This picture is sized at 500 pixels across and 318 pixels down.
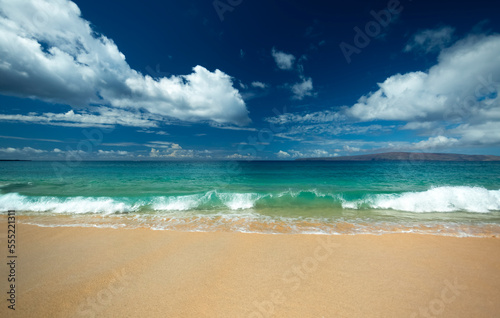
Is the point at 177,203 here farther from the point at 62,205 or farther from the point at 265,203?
the point at 62,205

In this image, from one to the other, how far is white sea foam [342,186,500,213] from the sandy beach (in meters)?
5.25

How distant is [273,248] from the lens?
5359 mm

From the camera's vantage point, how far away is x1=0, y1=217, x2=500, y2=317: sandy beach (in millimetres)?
3141

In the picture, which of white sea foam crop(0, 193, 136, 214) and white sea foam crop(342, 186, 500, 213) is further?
white sea foam crop(342, 186, 500, 213)

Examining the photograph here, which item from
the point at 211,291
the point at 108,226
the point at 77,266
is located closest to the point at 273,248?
the point at 211,291

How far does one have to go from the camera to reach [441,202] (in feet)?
36.5
